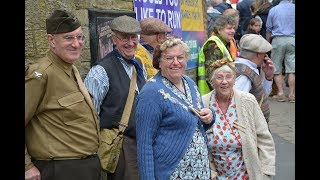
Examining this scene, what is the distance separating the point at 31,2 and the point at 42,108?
1.18m

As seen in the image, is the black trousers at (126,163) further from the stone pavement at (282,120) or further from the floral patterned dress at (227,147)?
the stone pavement at (282,120)

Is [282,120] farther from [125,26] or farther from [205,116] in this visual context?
[205,116]

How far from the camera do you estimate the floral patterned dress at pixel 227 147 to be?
14.5 ft

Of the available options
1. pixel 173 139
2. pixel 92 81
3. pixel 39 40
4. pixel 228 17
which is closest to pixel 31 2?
pixel 39 40

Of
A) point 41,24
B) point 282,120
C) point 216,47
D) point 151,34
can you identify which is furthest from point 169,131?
point 282,120

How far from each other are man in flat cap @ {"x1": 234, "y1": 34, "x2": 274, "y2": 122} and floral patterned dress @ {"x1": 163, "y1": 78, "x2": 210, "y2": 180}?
54.9 inches

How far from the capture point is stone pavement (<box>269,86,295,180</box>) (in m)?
7.21

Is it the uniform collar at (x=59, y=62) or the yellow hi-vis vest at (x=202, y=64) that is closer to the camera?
the uniform collar at (x=59, y=62)

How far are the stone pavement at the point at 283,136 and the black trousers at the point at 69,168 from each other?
3434mm

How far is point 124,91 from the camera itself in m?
Answer: 4.54

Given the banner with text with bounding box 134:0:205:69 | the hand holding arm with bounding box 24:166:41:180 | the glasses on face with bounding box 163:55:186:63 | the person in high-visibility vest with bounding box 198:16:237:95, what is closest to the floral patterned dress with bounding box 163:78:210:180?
the glasses on face with bounding box 163:55:186:63

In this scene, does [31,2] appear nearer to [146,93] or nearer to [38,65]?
[38,65]

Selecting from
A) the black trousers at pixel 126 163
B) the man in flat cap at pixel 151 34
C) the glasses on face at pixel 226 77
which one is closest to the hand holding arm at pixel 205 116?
the glasses on face at pixel 226 77

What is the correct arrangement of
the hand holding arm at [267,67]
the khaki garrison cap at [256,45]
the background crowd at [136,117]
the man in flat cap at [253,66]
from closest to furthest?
1. the background crowd at [136,117]
2. the man in flat cap at [253,66]
3. the khaki garrison cap at [256,45]
4. the hand holding arm at [267,67]
